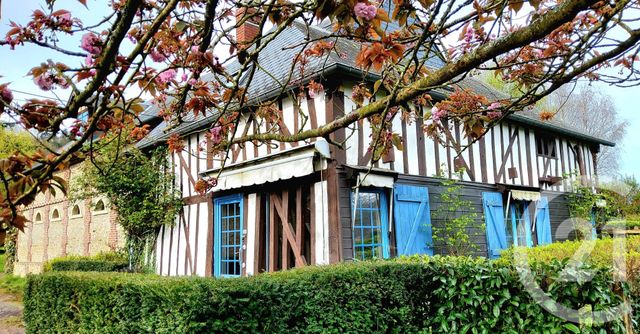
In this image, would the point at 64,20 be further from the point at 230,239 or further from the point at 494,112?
the point at 230,239

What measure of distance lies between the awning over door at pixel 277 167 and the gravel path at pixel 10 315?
4.27 metres

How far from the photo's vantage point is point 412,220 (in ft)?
24.7

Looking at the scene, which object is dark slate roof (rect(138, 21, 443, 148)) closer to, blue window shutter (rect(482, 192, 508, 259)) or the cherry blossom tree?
blue window shutter (rect(482, 192, 508, 259))

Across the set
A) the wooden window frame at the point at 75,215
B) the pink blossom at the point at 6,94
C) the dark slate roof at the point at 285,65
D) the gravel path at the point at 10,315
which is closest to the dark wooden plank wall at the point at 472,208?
the dark slate roof at the point at 285,65

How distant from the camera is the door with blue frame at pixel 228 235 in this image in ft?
28.3

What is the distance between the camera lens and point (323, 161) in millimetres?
6777

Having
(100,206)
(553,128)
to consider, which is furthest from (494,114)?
(100,206)

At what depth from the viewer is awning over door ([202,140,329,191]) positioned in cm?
667

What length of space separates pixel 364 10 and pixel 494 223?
832cm

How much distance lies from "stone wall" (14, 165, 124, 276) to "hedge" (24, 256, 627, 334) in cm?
716

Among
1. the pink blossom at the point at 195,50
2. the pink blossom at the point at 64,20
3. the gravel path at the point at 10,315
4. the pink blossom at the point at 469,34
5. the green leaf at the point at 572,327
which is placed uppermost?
A: the pink blossom at the point at 469,34

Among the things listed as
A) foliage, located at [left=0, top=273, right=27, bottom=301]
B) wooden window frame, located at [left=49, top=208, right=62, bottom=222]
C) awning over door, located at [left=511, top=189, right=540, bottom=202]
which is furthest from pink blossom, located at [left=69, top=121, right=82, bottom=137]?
wooden window frame, located at [left=49, top=208, right=62, bottom=222]

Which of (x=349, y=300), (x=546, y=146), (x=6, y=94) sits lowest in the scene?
(x=349, y=300)

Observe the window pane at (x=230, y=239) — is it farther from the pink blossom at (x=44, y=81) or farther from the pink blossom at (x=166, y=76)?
the pink blossom at (x=44, y=81)
